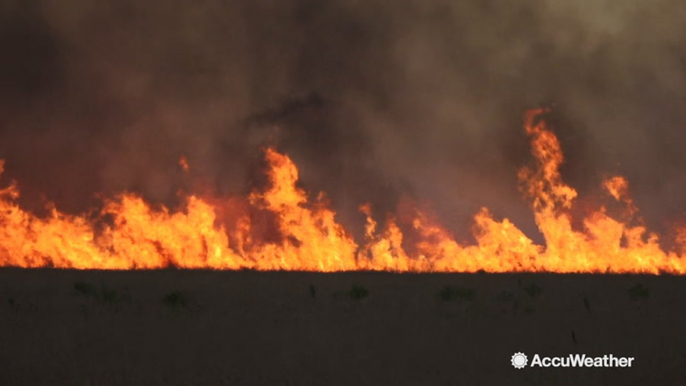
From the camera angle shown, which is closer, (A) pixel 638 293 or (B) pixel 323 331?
(B) pixel 323 331

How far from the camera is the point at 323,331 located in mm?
19172

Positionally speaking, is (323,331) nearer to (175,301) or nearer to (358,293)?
(175,301)

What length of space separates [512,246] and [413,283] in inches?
268

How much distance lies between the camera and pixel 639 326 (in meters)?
20.4

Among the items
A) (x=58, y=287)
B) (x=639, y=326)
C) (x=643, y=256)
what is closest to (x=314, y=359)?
(x=639, y=326)
